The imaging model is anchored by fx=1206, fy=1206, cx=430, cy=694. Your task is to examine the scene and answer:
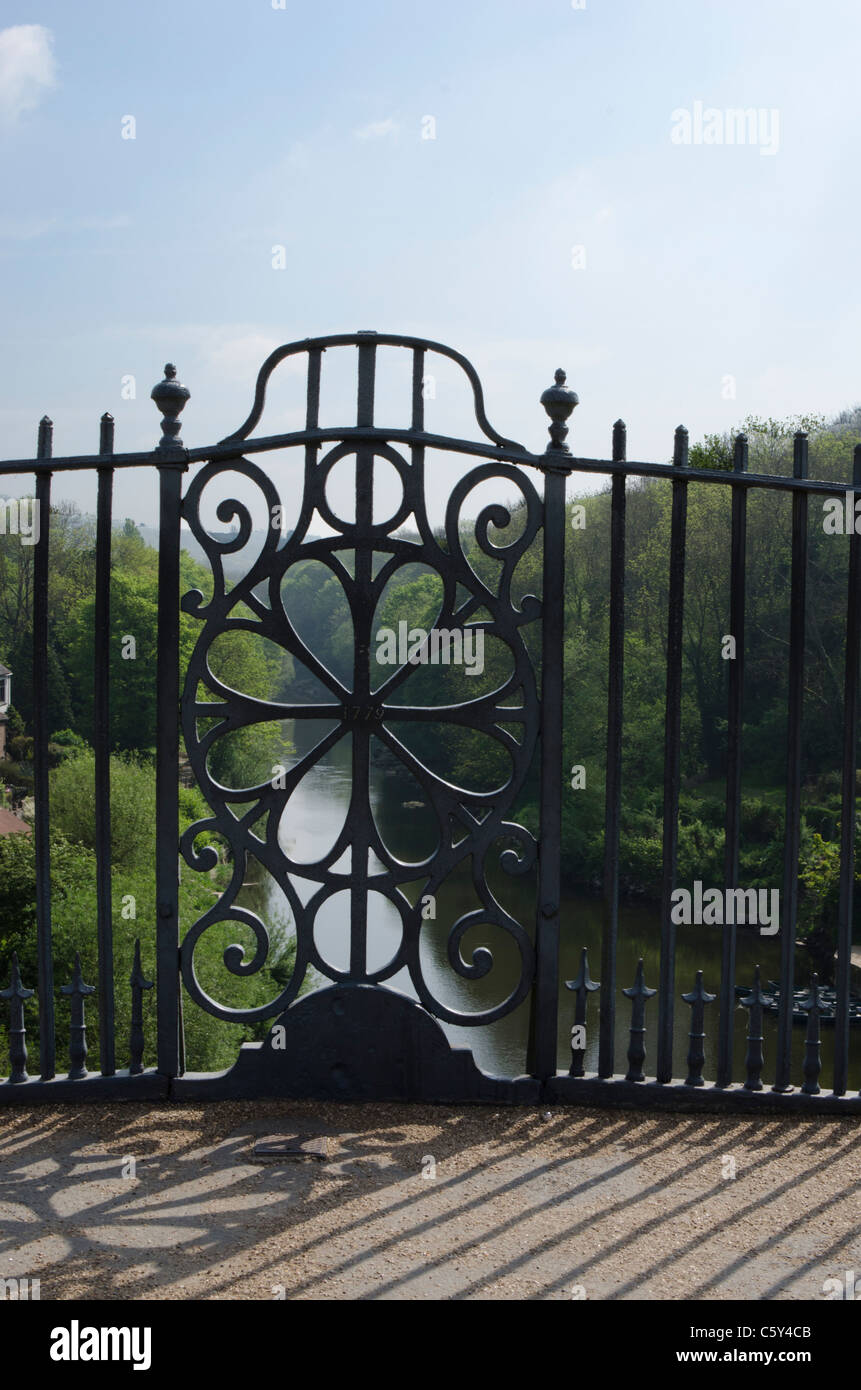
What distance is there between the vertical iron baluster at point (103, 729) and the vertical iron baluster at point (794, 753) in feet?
8.40

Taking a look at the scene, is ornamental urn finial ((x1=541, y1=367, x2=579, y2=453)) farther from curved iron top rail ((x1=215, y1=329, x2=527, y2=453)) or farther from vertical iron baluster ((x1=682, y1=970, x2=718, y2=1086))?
vertical iron baluster ((x1=682, y1=970, x2=718, y2=1086))

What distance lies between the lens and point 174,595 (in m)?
4.67

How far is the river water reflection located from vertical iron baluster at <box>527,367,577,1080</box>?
12.4m

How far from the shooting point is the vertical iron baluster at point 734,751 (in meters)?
4.55

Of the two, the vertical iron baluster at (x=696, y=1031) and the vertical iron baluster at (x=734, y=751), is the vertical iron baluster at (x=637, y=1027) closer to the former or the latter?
the vertical iron baluster at (x=696, y=1031)

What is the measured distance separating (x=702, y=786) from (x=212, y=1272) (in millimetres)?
32697

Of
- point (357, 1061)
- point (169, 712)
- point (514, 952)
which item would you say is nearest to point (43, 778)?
point (169, 712)

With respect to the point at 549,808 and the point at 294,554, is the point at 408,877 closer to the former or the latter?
the point at 549,808

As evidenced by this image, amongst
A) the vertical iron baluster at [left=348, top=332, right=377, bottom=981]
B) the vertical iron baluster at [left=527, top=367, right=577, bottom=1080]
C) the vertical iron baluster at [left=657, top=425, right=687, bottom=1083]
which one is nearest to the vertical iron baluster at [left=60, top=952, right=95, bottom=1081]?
the vertical iron baluster at [left=348, top=332, right=377, bottom=981]

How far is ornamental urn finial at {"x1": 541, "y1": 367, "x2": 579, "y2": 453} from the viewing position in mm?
4668

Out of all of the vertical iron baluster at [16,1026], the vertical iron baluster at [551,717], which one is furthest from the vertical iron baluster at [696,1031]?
the vertical iron baluster at [16,1026]

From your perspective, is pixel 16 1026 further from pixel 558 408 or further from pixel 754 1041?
pixel 558 408

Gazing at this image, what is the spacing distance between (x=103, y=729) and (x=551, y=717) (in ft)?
5.68

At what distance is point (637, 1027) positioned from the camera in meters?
4.69
